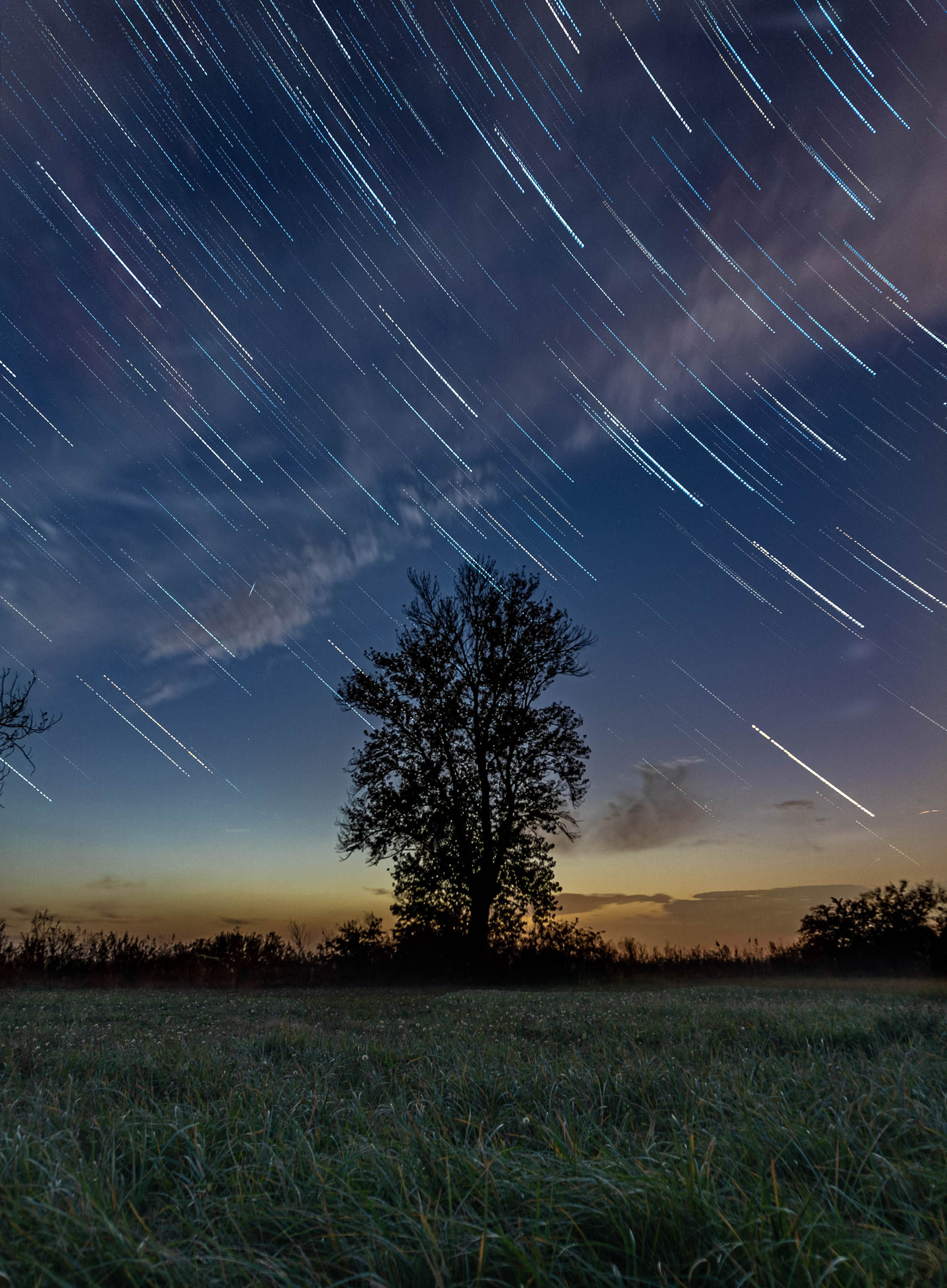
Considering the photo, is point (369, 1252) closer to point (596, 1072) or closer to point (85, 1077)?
point (596, 1072)

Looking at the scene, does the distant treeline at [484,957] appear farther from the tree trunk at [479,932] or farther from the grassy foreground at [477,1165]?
the grassy foreground at [477,1165]

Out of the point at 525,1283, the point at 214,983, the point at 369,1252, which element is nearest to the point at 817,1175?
the point at 525,1283

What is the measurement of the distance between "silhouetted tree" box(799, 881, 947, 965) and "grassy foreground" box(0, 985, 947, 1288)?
20.2 m

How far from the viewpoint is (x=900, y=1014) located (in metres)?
8.30

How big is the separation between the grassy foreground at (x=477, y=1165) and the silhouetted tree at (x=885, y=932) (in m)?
20.2

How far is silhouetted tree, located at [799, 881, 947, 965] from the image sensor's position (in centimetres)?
2353

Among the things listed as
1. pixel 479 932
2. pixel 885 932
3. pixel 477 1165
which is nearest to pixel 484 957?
pixel 479 932

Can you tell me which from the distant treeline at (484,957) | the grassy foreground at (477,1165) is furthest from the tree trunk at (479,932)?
the grassy foreground at (477,1165)

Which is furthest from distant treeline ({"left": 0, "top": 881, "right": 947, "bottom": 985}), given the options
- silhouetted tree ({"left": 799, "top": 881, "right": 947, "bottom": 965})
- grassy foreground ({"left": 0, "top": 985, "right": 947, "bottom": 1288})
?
grassy foreground ({"left": 0, "top": 985, "right": 947, "bottom": 1288})

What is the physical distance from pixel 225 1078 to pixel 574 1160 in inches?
133

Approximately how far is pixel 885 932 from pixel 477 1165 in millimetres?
27309

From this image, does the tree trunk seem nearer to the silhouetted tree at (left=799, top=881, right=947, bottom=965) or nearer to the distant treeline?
the distant treeline

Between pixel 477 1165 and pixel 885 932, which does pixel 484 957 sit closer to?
pixel 885 932

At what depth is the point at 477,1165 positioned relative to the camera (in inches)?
114
